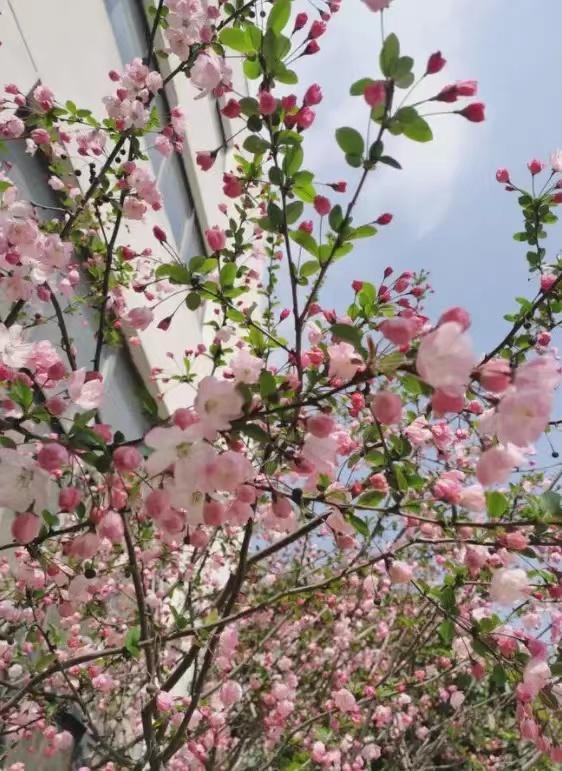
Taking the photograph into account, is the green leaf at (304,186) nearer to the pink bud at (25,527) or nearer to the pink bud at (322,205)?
the pink bud at (322,205)

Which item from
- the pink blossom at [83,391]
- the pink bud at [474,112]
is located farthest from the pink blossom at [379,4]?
the pink blossom at [83,391]

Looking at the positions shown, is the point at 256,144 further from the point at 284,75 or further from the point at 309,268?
the point at 309,268

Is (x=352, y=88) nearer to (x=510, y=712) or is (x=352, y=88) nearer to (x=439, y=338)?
(x=439, y=338)

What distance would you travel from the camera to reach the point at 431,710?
544 cm

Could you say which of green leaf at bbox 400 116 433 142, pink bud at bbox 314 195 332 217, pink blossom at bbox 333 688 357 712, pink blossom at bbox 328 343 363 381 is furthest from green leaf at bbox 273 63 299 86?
pink blossom at bbox 333 688 357 712

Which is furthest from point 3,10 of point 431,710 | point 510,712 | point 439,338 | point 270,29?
point 510,712

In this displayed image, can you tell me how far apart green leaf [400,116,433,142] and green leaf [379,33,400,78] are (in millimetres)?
93

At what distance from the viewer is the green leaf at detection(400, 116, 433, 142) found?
109 centimetres

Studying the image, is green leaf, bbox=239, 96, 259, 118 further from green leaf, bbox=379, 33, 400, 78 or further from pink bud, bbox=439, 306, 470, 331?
pink bud, bbox=439, 306, 470, 331

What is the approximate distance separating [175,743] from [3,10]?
3.95 meters

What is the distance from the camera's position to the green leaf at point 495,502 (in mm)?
1476

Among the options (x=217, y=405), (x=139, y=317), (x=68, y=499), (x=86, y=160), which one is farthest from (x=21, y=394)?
(x=86, y=160)

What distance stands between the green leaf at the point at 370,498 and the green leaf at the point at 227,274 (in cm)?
71

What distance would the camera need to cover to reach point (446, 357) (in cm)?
96
